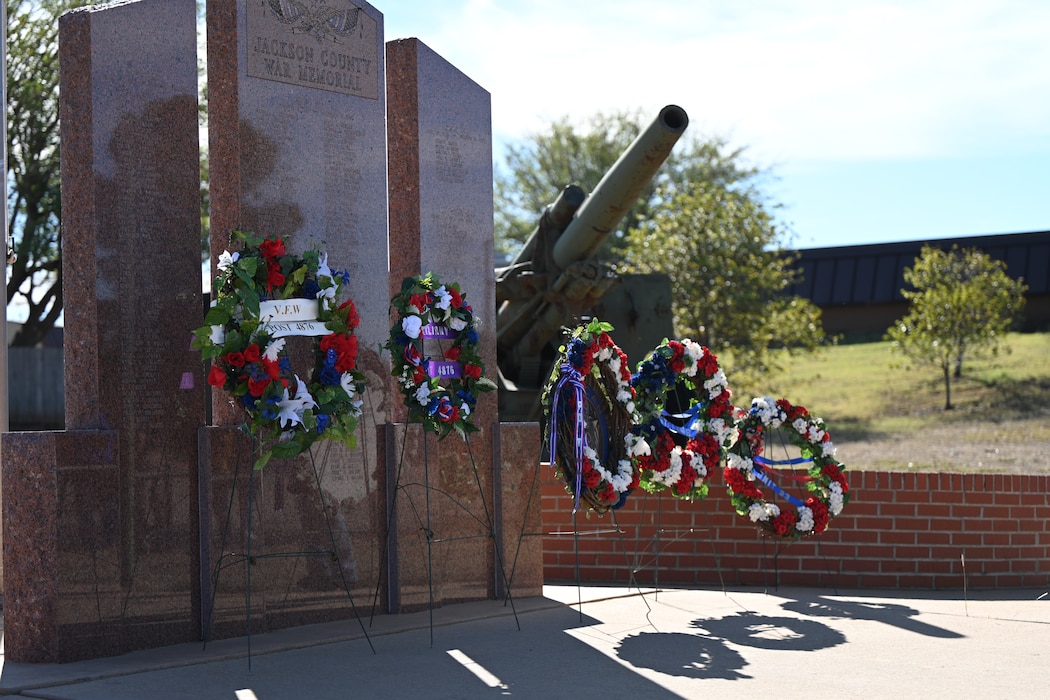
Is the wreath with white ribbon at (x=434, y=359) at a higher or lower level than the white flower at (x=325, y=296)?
lower

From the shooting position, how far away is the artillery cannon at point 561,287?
525 inches

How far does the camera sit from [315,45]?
336 inches

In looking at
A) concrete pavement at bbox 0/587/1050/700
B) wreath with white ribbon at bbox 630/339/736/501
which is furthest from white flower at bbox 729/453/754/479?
concrete pavement at bbox 0/587/1050/700

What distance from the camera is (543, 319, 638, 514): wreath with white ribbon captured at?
28.4 ft

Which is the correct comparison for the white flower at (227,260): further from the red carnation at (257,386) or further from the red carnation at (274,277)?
the red carnation at (257,386)

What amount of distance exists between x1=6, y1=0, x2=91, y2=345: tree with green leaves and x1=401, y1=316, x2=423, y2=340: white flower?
1772 cm

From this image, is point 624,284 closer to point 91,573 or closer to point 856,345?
point 91,573

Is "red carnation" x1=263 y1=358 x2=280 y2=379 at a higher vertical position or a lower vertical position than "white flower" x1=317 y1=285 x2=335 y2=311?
lower

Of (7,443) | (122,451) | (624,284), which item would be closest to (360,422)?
(122,451)

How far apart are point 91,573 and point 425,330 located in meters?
2.38

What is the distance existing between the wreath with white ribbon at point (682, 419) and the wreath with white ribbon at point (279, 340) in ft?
8.46

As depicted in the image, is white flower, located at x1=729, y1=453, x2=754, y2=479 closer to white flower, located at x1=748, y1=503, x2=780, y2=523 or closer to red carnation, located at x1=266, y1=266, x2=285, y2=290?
white flower, located at x1=748, y1=503, x2=780, y2=523

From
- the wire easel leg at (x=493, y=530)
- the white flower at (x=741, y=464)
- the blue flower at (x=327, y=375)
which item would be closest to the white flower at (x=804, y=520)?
the white flower at (x=741, y=464)

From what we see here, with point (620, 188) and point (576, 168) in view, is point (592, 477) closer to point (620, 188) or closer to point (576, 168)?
point (620, 188)
